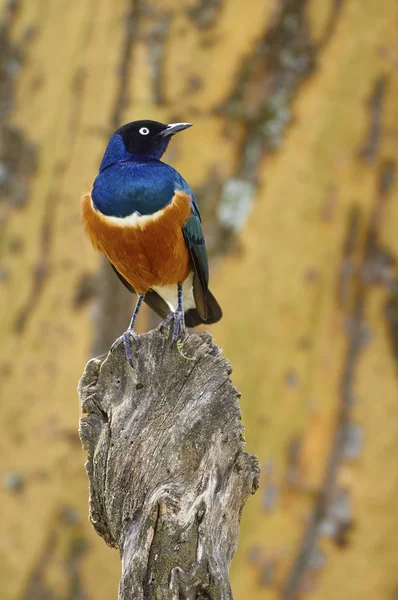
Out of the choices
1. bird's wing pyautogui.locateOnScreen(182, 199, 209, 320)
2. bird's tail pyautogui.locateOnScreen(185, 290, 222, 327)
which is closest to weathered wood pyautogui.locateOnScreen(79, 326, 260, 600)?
bird's wing pyautogui.locateOnScreen(182, 199, 209, 320)

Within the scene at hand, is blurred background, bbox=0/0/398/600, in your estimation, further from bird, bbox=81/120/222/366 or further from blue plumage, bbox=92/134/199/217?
blue plumage, bbox=92/134/199/217

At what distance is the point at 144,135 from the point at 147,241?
80 cm

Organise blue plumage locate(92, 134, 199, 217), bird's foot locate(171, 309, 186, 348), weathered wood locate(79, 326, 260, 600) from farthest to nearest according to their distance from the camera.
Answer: blue plumage locate(92, 134, 199, 217) < bird's foot locate(171, 309, 186, 348) < weathered wood locate(79, 326, 260, 600)

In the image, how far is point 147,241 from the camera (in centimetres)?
475

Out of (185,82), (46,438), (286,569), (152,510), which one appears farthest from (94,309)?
(152,510)

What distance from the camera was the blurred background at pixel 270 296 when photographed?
24.7ft

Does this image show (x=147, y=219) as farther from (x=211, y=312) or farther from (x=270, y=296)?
(x=270, y=296)

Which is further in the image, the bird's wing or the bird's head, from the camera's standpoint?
the bird's head

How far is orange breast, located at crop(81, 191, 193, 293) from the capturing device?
4738 mm

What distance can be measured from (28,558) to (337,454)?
9.94 ft

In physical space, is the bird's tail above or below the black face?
below

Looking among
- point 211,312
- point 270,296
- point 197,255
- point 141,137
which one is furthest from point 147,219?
point 270,296

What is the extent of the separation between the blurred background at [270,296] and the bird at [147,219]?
2475 millimetres

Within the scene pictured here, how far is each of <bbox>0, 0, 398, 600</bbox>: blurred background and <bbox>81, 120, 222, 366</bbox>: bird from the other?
2475 millimetres
